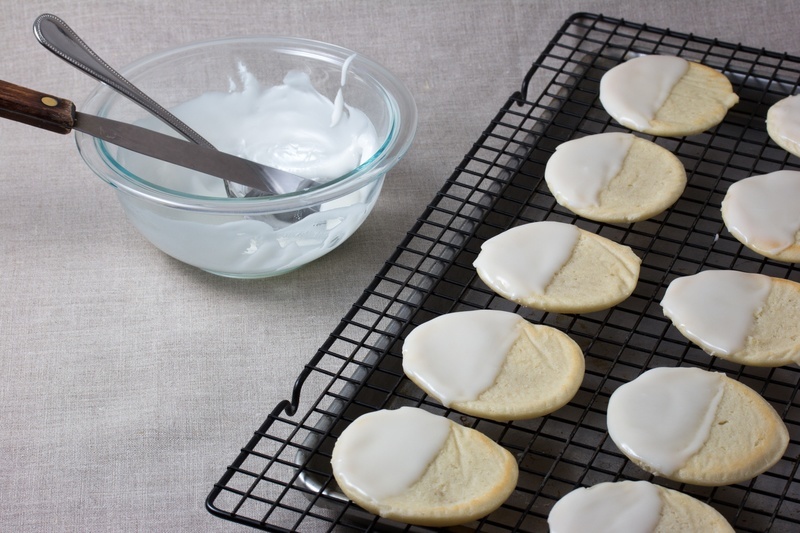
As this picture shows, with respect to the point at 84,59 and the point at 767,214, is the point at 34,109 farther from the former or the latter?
the point at 767,214

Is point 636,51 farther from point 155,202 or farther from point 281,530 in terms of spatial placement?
point 281,530

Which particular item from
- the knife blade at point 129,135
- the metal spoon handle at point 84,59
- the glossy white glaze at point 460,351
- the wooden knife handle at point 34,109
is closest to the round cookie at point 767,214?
the glossy white glaze at point 460,351

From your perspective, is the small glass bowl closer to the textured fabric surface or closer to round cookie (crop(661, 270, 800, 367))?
the textured fabric surface

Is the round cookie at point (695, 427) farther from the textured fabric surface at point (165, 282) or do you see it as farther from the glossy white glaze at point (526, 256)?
the textured fabric surface at point (165, 282)

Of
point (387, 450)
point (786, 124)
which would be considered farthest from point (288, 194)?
point (786, 124)

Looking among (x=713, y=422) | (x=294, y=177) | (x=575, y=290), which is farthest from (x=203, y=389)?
(x=713, y=422)

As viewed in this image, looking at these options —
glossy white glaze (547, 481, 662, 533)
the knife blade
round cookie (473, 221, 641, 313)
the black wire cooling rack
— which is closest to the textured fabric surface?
the black wire cooling rack
